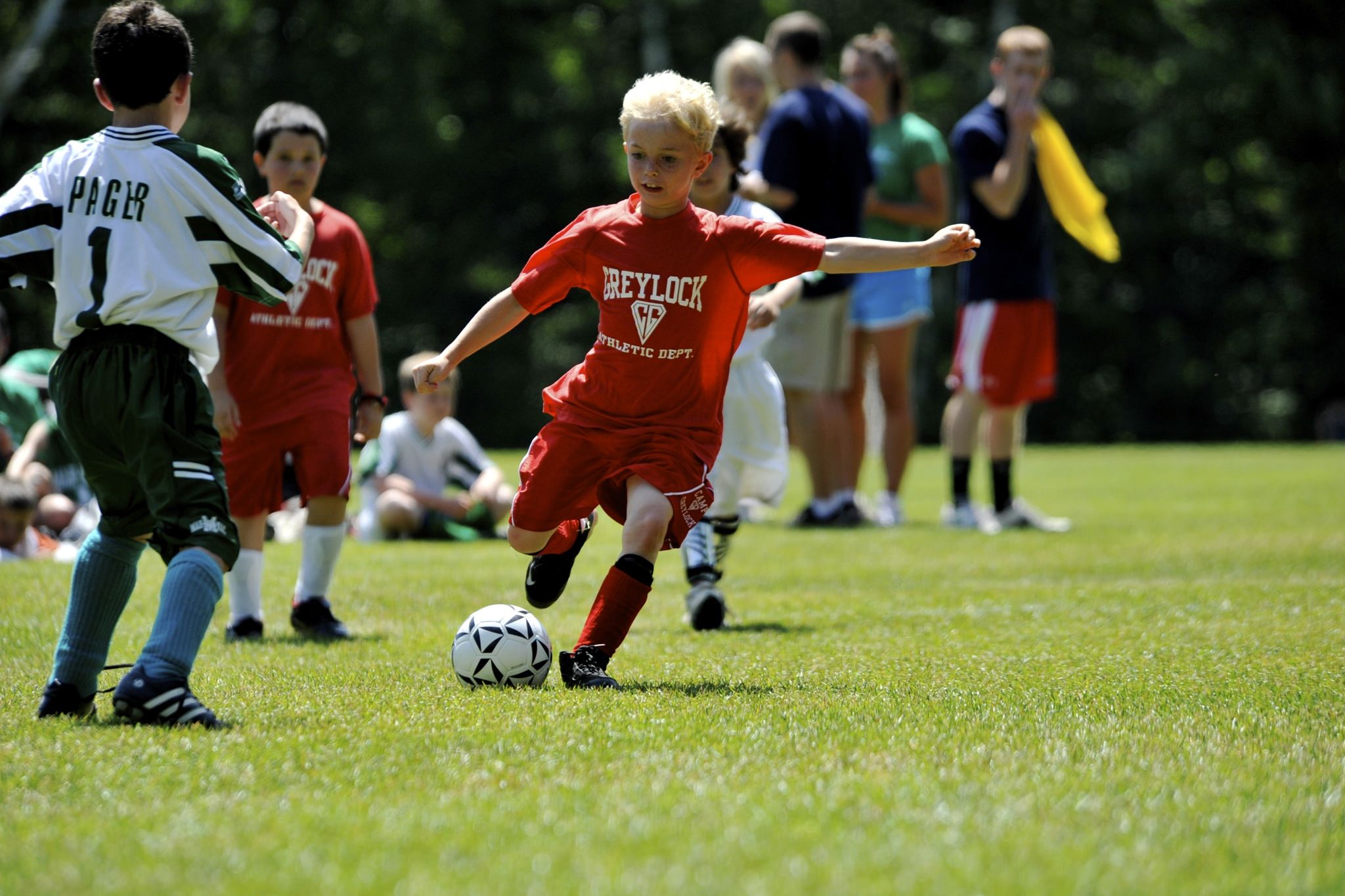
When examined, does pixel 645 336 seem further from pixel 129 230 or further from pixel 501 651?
pixel 129 230

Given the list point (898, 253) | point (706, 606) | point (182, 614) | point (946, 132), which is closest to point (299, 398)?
point (706, 606)

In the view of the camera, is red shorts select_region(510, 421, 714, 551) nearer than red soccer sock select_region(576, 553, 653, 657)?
No

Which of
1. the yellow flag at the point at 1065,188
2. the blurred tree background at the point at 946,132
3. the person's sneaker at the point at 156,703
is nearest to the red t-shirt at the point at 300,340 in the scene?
the person's sneaker at the point at 156,703

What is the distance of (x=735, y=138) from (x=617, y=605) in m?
2.53

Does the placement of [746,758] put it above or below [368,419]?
below

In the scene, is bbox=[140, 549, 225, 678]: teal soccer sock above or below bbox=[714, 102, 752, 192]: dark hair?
below

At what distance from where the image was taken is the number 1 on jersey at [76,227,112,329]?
13.2ft

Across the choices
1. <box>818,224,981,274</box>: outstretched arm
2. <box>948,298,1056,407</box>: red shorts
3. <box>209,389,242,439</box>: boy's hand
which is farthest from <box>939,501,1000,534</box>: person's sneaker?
<box>818,224,981,274</box>: outstretched arm

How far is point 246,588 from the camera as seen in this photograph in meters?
6.09

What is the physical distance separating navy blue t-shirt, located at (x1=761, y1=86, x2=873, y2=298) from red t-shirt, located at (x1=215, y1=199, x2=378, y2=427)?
414 cm

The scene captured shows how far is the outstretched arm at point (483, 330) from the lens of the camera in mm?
4754

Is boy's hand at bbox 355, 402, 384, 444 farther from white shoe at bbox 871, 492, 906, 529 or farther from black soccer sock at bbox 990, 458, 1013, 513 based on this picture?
black soccer sock at bbox 990, 458, 1013, 513

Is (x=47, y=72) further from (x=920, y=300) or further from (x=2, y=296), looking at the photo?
(x=920, y=300)

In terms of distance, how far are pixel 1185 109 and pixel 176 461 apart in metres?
28.8
